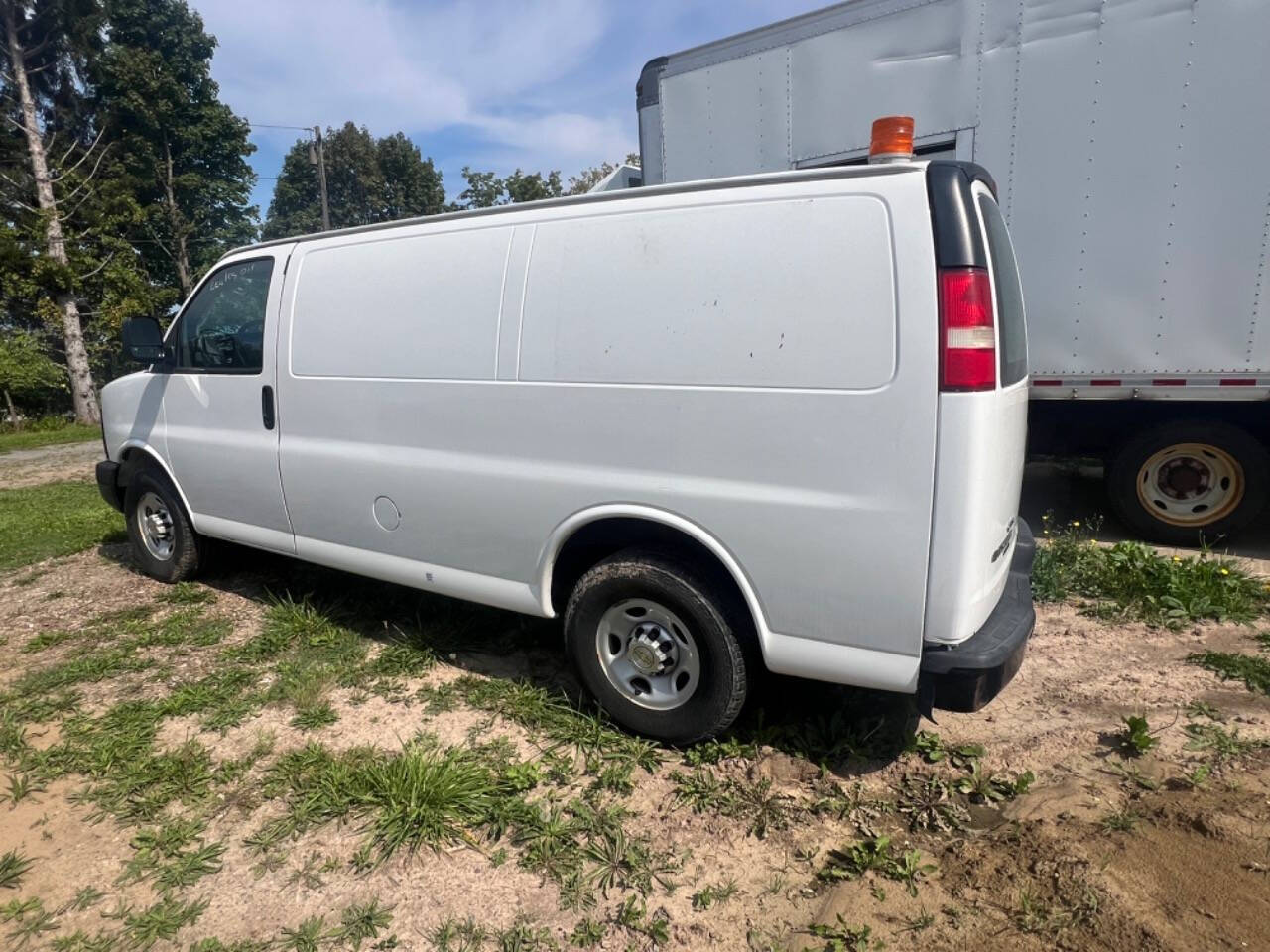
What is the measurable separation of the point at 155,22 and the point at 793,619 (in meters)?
29.6

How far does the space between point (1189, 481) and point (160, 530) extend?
6.90 meters

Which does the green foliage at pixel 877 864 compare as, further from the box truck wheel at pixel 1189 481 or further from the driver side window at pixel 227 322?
the box truck wheel at pixel 1189 481

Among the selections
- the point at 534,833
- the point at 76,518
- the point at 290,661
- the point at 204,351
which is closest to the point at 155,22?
the point at 76,518

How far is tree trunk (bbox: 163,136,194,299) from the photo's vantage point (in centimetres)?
2497

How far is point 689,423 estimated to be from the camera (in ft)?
8.89

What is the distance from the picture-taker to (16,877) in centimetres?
250

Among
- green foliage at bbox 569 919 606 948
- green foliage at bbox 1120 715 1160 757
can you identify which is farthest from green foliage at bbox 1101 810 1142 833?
green foliage at bbox 569 919 606 948

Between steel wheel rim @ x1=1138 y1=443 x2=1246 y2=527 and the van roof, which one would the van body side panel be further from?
steel wheel rim @ x1=1138 y1=443 x2=1246 y2=527

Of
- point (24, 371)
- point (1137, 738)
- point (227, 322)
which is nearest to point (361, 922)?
point (1137, 738)

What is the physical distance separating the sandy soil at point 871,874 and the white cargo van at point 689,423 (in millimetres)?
472

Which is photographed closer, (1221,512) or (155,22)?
(1221,512)

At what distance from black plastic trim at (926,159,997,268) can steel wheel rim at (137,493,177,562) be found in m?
4.81

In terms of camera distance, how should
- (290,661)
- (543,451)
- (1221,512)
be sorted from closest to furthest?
(543,451) < (290,661) < (1221,512)

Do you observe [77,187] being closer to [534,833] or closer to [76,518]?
[76,518]
